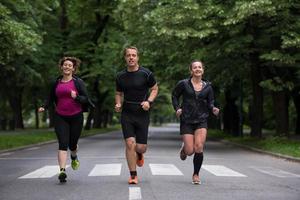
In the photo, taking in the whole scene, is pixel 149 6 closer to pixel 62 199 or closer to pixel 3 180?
pixel 3 180

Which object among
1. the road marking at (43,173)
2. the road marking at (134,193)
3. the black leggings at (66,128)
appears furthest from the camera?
the road marking at (43,173)

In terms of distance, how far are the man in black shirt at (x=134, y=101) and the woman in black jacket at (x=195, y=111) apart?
53cm

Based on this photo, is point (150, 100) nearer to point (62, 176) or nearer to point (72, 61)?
point (72, 61)

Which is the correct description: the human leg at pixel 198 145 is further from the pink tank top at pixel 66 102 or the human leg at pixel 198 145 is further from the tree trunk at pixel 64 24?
the tree trunk at pixel 64 24

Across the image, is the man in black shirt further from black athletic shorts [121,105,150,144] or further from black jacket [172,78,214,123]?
black jacket [172,78,214,123]

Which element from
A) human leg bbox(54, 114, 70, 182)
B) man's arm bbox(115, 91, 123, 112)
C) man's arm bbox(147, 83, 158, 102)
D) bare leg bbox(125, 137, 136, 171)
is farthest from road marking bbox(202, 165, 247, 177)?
human leg bbox(54, 114, 70, 182)

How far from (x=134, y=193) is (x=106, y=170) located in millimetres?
4180

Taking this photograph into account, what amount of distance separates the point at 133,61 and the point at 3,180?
10.8 feet

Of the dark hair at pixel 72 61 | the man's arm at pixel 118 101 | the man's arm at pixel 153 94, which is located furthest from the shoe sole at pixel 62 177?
the man's arm at pixel 153 94

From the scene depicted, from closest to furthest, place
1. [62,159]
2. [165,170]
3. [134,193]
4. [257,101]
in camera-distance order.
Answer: [134,193] < [62,159] < [165,170] < [257,101]

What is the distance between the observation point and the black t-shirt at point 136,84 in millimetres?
9883

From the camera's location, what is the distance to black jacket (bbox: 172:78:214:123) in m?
10.1

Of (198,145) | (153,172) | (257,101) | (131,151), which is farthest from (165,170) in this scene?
(257,101)

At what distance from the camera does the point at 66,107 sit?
10258 millimetres
